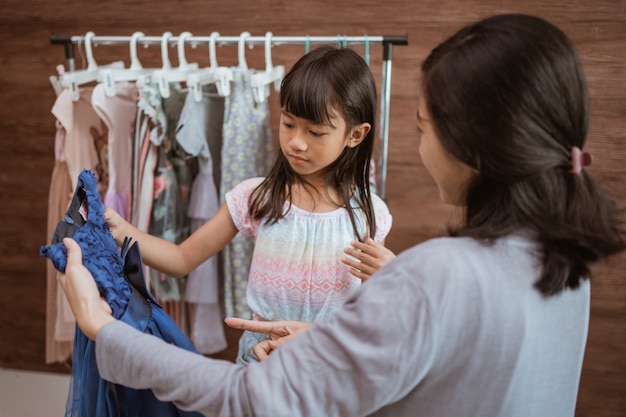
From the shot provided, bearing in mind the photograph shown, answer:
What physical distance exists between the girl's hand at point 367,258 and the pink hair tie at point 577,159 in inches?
17.9

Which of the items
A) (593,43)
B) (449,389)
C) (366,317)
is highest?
(593,43)

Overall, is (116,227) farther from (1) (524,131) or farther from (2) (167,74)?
(1) (524,131)

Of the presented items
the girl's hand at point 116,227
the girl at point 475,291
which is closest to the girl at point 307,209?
the girl's hand at point 116,227

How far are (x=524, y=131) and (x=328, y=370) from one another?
0.37m

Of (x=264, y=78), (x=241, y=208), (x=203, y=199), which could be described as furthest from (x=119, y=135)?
(x=241, y=208)

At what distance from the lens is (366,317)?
0.64 m

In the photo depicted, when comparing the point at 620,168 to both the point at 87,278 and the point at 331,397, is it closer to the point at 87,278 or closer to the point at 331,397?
the point at 331,397

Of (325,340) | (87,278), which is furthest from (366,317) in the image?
(87,278)

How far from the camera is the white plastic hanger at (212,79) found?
145 centimetres

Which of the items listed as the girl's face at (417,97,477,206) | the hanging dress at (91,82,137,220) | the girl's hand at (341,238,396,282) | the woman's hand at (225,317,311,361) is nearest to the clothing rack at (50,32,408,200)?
the hanging dress at (91,82,137,220)

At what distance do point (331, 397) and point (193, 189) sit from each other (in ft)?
3.39

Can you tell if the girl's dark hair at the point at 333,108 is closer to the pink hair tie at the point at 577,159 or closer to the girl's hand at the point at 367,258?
the girl's hand at the point at 367,258

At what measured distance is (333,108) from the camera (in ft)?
3.62

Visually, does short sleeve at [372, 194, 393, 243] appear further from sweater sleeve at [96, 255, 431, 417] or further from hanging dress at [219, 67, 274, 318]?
sweater sleeve at [96, 255, 431, 417]
